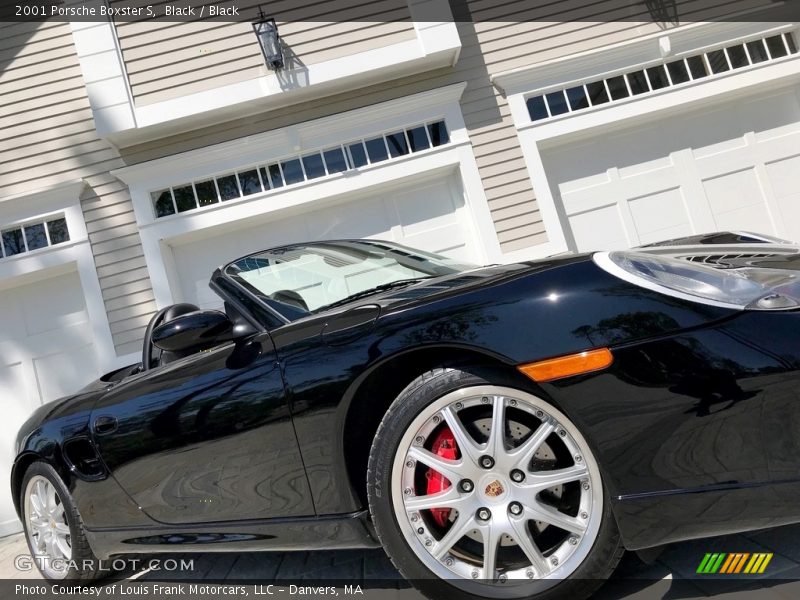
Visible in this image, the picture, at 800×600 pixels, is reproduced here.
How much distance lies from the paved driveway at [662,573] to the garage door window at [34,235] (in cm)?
458

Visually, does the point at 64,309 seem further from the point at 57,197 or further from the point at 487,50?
the point at 487,50

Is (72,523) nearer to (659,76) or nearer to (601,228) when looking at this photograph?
(601,228)

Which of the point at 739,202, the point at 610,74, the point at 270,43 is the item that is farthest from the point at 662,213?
the point at 270,43

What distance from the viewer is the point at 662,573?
68.0 inches

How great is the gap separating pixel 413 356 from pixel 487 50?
5183 mm

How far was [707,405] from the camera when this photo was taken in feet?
4.68

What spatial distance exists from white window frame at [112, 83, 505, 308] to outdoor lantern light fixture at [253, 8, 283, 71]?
60 centimetres

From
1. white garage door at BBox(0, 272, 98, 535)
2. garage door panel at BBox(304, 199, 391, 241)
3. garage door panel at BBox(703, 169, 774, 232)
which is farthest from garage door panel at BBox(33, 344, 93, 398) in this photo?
garage door panel at BBox(703, 169, 774, 232)

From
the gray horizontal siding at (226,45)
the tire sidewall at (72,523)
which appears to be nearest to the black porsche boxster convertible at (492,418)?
the tire sidewall at (72,523)

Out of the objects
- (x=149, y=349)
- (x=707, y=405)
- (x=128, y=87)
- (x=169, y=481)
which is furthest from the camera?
(x=128, y=87)

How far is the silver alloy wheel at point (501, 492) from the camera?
1576mm

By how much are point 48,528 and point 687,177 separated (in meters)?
5.93

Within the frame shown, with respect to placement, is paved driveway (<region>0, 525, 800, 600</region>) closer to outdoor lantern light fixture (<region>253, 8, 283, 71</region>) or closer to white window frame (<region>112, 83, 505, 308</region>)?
white window frame (<region>112, 83, 505, 308</region>)

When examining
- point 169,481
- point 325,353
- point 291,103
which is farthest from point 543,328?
point 291,103
